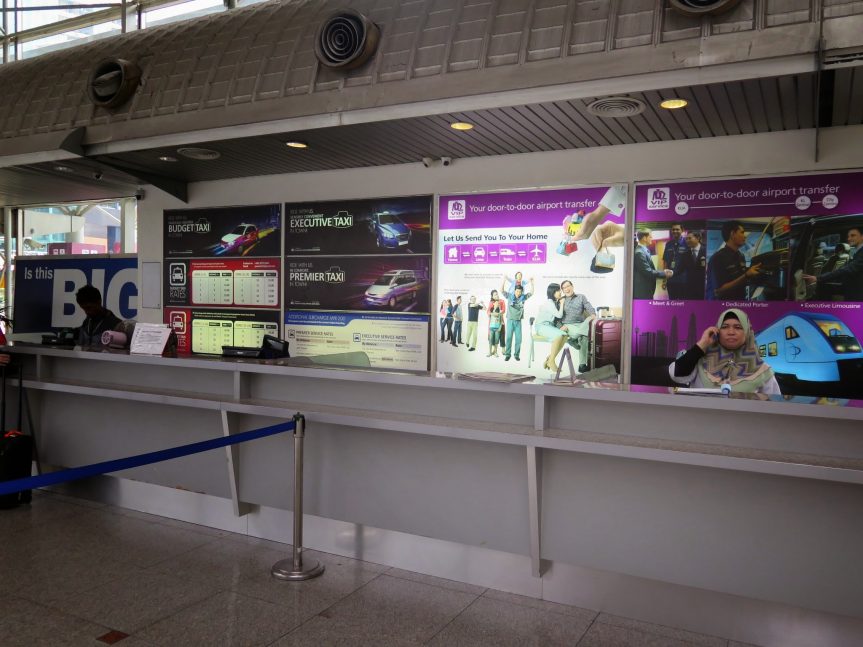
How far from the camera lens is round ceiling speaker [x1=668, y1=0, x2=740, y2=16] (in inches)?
126

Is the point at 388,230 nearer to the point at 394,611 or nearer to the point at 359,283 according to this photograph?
the point at 359,283

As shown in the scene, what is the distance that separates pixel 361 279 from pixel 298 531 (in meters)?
2.83

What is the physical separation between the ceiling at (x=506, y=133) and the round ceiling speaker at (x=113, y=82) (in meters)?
0.44

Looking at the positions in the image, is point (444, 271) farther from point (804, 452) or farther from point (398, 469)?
point (804, 452)

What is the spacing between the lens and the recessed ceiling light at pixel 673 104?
380 cm

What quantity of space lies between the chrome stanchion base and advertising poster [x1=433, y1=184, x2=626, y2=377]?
7.63 ft

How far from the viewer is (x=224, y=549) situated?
3.86m

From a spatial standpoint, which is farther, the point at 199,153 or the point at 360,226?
the point at 360,226

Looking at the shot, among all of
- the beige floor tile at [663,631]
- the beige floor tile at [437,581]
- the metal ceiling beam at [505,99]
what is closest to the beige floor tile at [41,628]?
the beige floor tile at [437,581]

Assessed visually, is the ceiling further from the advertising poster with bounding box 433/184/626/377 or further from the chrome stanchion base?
the chrome stanchion base

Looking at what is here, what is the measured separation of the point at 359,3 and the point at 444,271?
6.82 feet

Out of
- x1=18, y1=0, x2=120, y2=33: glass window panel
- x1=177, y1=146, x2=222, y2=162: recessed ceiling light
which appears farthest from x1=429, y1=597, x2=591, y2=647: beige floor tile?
x1=18, y1=0, x2=120, y2=33: glass window panel

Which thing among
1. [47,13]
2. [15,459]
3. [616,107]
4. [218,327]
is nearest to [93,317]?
[218,327]

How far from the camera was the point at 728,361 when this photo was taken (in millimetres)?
4625
